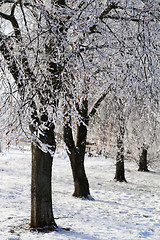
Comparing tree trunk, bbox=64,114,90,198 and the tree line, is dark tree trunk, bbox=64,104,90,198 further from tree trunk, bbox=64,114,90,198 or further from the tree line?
the tree line

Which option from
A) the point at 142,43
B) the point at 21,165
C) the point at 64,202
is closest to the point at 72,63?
the point at 142,43

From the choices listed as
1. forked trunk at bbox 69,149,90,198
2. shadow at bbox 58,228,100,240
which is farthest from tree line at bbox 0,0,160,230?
forked trunk at bbox 69,149,90,198

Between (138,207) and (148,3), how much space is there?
619cm

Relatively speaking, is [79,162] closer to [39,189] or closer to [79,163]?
[79,163]

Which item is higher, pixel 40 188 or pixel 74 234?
pixel 40 188

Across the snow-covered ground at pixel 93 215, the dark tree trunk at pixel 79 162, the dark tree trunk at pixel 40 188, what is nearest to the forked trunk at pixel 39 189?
the dark tree trunk at pixel 40 188

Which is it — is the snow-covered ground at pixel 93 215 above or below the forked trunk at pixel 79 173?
below

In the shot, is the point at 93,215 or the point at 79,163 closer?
the point at 93,215

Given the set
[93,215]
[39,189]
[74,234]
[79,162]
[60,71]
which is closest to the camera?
[60,71]

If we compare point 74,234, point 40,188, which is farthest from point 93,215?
point 40,188

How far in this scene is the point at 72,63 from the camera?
4652 mm

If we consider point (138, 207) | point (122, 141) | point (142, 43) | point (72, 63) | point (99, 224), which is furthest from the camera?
point (122, 141)

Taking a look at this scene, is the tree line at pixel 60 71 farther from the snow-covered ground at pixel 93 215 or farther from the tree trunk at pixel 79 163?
the tree trunk at pixel 79 163

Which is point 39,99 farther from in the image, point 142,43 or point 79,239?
point 79,239
